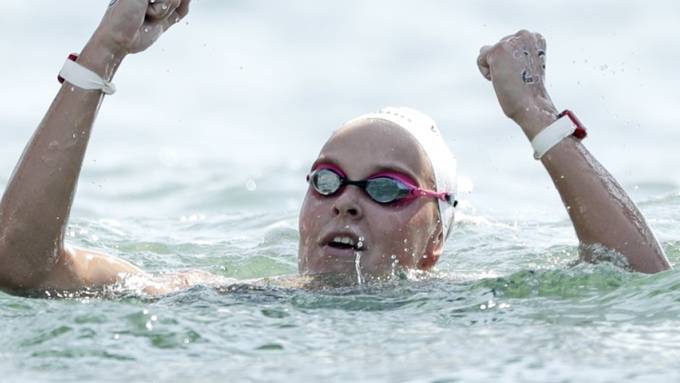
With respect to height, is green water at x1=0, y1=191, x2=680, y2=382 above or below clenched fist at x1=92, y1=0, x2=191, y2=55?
below

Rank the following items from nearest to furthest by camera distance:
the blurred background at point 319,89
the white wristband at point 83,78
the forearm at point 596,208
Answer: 1. the white wristband at point 83,78
2. the forearm at point 596,208
3. the blurred background at point 319,89

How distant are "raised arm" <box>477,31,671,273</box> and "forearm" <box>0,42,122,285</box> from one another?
1.94m

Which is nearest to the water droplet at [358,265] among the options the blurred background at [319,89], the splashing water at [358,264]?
the splashing water at [358,264]

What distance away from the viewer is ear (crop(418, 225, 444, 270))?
24.9 ft

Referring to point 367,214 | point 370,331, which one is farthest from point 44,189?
point 367,214

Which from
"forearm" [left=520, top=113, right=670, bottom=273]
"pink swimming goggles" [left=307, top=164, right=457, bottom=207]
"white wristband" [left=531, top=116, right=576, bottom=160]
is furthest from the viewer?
"pink swimming goggles" [left=307, top=164, right=457, bottom=207]

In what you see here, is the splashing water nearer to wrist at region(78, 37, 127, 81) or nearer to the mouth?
the mouth

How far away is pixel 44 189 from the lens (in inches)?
235

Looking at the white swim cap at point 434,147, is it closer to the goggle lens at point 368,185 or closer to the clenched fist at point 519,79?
the goggle lens at point 368,185

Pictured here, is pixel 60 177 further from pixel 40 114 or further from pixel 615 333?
pixel 40 114

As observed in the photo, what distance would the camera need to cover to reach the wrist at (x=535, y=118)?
22.0 ft

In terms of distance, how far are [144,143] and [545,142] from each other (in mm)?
10379

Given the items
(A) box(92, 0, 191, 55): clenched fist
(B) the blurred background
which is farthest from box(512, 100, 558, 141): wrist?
(B) the blurred background

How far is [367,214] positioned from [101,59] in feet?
5.29
